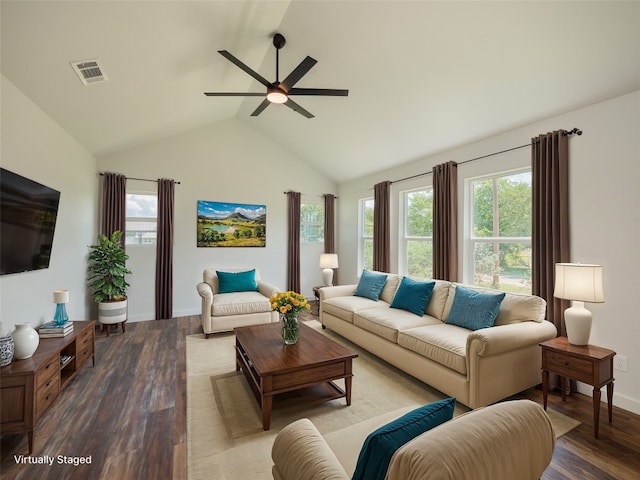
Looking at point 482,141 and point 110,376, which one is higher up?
point 482,141

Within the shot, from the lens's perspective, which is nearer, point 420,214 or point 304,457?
point 304,457

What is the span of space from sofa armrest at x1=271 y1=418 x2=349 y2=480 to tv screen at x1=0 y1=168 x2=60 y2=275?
8.60 feet

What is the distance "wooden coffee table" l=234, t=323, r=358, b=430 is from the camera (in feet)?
7.51

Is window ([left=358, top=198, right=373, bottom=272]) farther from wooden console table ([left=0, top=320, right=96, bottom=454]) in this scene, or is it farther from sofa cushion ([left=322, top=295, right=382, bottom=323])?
wooden console table ([left=0, top=320, right=96, bottom=454])

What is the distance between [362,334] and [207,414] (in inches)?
76.2

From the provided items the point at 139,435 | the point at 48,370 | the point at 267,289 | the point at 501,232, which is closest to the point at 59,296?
the point at 48,370

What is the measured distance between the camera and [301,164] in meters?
6.55

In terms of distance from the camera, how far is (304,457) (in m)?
1.11

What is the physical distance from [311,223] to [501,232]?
12.8 feet

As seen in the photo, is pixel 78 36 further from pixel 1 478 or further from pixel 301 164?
pixel 301 164

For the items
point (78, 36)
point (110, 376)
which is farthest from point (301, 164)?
point (110, 376)

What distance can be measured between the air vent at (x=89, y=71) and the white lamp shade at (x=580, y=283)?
433cm

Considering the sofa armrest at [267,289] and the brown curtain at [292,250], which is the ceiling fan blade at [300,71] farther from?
the brown curtain at [292,250]

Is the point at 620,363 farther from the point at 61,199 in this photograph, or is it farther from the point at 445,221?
the point at 61,199
